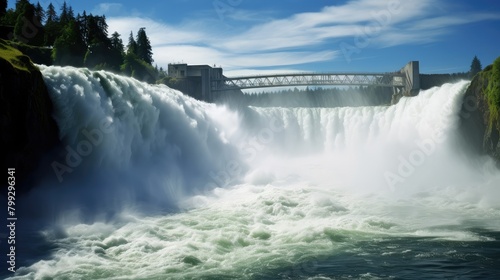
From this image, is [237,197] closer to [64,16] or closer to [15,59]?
[15,59]

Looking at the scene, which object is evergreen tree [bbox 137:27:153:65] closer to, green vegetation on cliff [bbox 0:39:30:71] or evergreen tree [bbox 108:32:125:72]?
evergreen tree [bbox 108:32:125:72]

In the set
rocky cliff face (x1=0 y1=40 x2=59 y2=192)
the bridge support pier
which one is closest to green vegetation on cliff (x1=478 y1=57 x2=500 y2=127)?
the bridge support pier

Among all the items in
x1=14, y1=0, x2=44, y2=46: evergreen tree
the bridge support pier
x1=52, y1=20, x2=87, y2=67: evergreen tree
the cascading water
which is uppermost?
x1=14, y1=0, x2=44, y2=46: evergreen tree

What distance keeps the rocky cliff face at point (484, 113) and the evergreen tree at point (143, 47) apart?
171 feet

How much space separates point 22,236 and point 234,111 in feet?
83.4

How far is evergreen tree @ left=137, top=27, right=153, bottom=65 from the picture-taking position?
70625 millimetres

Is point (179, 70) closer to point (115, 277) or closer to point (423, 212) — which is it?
point (423, 212)

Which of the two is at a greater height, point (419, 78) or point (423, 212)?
point (419, 78)

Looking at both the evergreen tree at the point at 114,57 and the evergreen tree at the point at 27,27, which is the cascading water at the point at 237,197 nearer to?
the evergreen tree at the point at 114,57

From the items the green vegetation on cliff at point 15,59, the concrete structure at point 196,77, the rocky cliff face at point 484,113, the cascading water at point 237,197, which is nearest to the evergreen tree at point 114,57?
the concrete structure at point 196,77

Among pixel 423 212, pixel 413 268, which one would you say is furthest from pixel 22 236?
pixel 423 212

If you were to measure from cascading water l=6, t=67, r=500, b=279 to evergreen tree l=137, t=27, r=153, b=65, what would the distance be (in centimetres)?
3760

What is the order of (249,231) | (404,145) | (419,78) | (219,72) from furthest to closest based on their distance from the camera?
(219,72) → (419,78) → (404,145) → (249,231)

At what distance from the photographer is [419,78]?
5716 cm
